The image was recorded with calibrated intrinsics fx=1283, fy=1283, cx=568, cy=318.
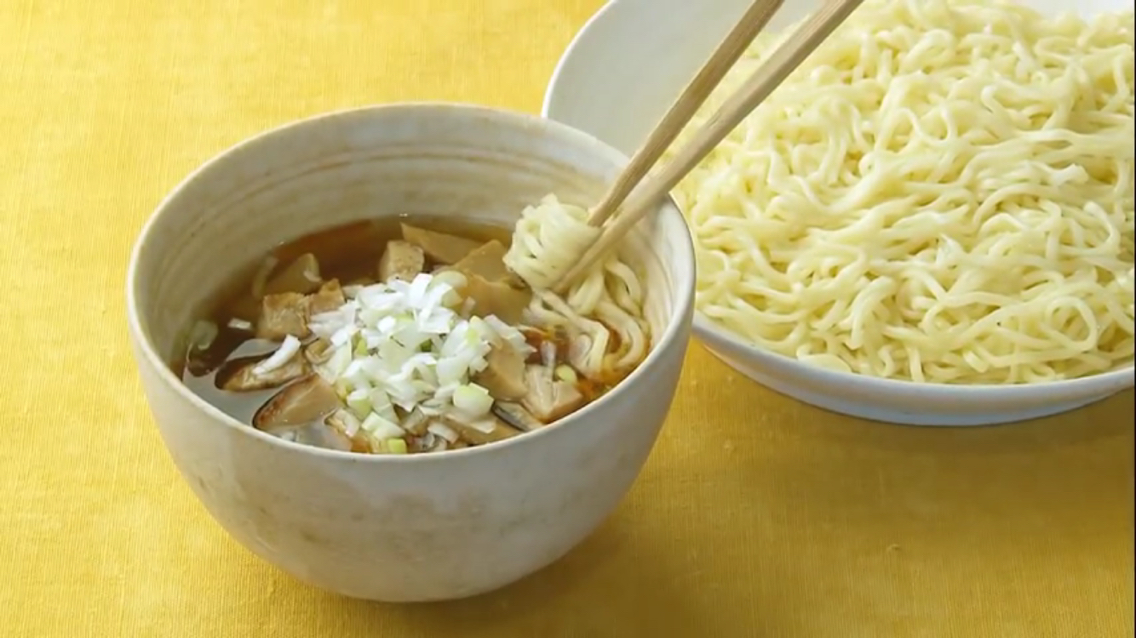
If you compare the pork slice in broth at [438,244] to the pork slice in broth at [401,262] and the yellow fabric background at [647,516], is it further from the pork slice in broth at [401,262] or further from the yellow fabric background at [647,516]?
the yellow fabric background at [647,516]

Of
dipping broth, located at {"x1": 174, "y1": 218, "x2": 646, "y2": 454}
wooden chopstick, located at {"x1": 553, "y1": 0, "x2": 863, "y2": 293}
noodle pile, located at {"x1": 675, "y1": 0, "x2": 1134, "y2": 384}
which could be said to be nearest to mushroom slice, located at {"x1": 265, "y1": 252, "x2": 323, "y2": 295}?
dipping broth, located at {"x1": 174, "y1": 218, "x2": 646, "y2": 454}

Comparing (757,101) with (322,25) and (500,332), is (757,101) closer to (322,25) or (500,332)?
(500,332)

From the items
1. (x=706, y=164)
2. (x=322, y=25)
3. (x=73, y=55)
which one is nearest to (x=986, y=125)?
(x=706, y=164)

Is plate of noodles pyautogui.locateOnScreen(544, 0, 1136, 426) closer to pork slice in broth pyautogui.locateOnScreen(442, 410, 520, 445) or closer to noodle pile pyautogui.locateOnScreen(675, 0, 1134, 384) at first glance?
noodle pile pyautogui.locateOnScreen(675, 0, 1134, 384)

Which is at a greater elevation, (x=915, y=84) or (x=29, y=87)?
(x=915, y=84)

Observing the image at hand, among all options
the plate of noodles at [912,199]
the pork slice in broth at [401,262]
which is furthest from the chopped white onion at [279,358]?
the plate of noodles at [912,199]

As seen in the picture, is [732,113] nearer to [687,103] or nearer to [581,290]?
[687,103]

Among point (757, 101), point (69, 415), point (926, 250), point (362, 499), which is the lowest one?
point (69, 415)
